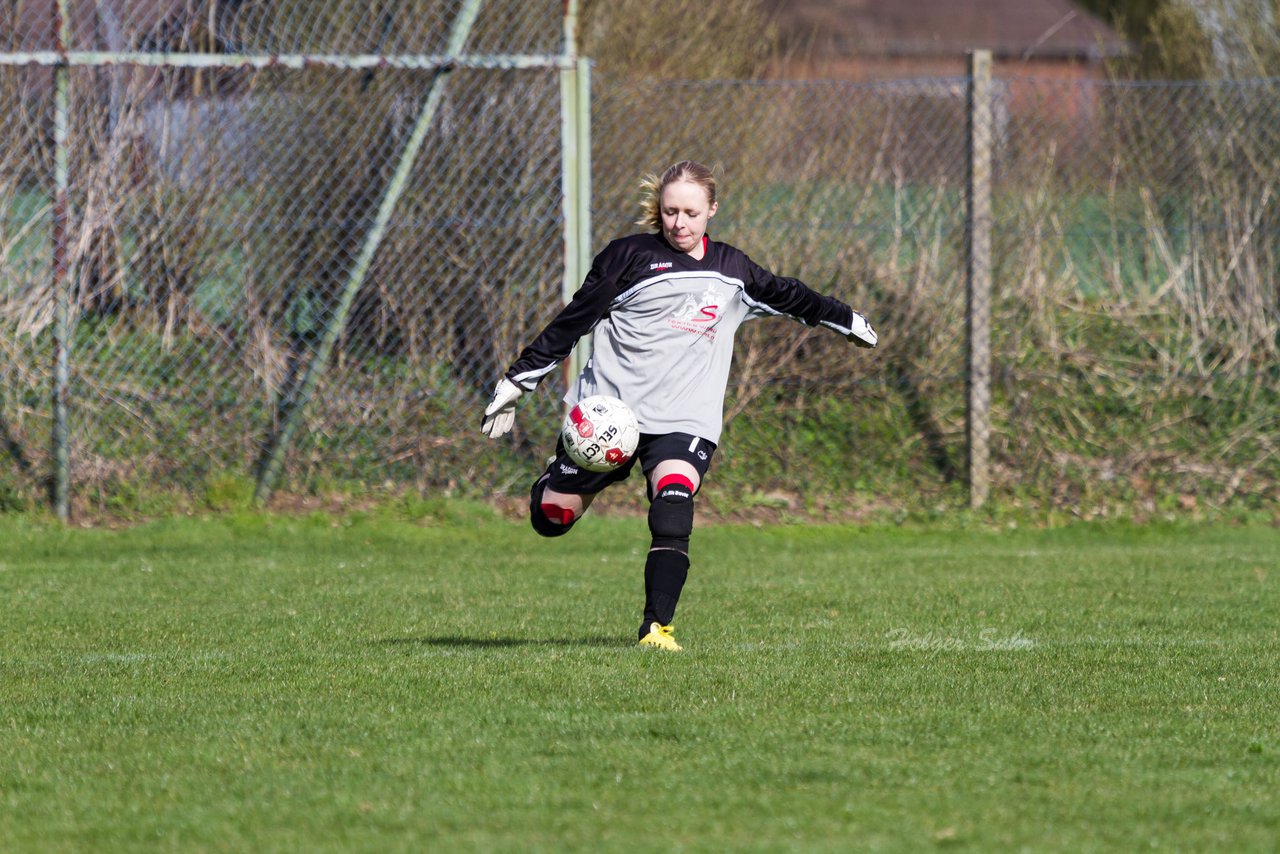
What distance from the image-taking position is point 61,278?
9695 mm

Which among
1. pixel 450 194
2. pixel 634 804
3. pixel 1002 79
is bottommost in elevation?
pixel 634 804

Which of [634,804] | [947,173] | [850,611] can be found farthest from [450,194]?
[634,804]

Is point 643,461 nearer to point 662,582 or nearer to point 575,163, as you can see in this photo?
point 662,582

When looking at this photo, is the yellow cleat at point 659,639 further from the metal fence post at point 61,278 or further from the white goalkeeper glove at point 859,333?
the metal fence post at point 61,278

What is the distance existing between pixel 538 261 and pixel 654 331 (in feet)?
14.9

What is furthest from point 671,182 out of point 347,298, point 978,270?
point 978,270

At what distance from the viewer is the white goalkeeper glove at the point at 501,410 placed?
6094mm

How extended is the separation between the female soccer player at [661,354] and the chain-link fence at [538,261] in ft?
14.1

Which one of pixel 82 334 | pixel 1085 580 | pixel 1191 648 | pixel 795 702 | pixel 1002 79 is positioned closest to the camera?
pixel 795 702

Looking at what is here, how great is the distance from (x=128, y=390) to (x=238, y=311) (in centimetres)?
85

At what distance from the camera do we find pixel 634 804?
3904 mm

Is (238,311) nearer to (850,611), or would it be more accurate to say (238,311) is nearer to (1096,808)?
(850,611)

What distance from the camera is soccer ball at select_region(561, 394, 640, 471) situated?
599 cm

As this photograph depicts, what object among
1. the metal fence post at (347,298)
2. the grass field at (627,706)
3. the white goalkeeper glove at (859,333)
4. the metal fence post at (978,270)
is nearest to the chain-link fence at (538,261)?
the metal fence post at (347,298)
